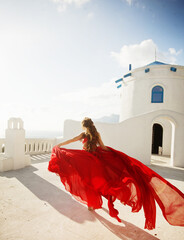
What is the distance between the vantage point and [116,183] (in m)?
3.00

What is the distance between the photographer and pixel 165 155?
45.5 feet

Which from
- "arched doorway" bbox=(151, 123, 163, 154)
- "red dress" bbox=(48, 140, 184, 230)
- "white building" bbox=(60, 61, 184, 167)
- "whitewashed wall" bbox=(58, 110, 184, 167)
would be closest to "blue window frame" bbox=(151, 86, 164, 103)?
"white building" bbox=(60, 61, 184, 167)

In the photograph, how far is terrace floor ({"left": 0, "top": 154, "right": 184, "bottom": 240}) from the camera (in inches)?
104

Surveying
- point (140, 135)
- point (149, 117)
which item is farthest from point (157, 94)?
point (140, 135)

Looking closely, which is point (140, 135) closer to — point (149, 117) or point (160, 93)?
point (149, 117)

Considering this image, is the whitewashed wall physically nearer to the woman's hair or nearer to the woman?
the woman

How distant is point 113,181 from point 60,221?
137 cm

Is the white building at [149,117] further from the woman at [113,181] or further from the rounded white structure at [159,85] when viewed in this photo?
the woman at [113,181]

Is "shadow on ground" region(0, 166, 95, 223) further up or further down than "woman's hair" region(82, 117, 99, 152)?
further down

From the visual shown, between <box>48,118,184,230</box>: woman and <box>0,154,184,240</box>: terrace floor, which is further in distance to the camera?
<box>48,118,184,230</box>: woman

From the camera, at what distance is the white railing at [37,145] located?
9909 mm

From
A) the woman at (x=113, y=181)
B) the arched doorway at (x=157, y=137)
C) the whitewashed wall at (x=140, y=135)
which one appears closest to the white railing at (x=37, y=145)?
the whitewashed wall at (x=140, y=135)

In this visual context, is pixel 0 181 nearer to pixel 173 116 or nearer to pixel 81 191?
pixel 81 191

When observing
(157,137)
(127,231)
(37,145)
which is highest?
(157,137)
